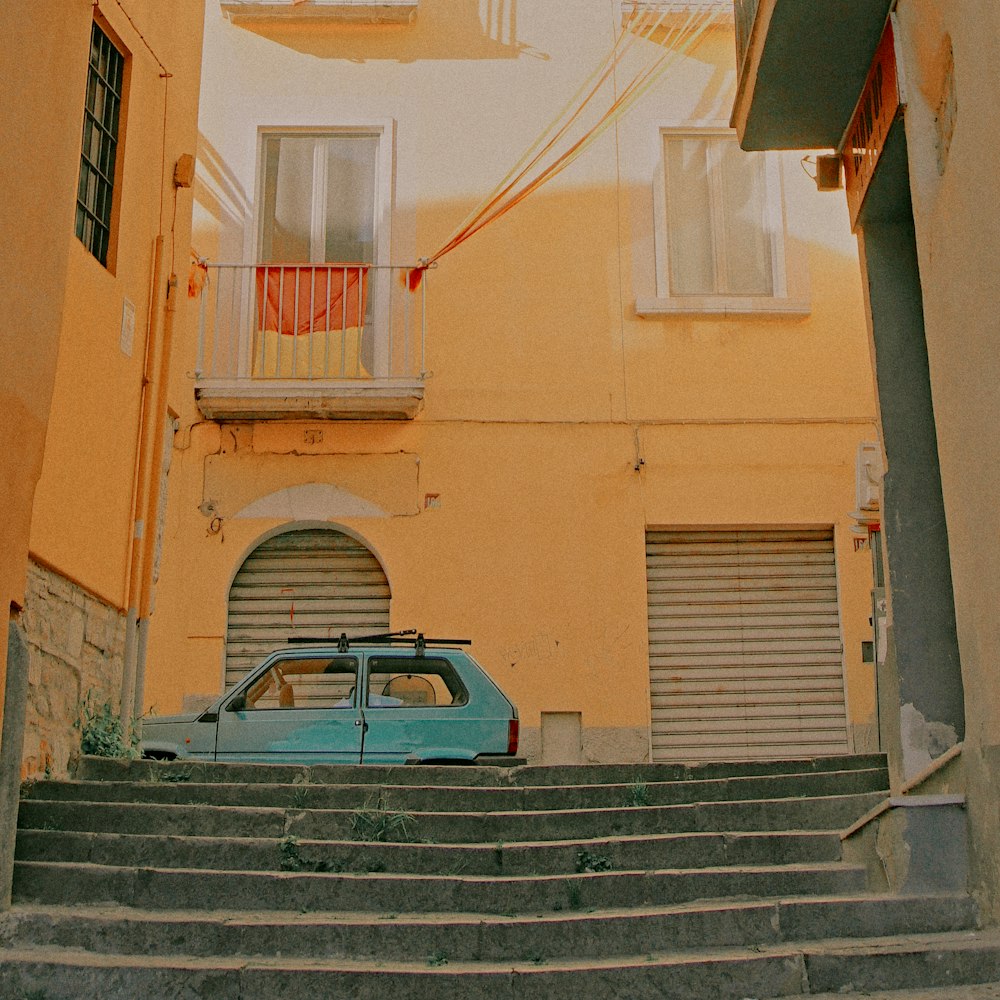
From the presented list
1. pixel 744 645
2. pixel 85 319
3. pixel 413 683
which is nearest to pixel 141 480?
pixel 85 319

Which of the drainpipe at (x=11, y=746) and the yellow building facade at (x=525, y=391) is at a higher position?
the yellow building facade at (x=525, y=391)

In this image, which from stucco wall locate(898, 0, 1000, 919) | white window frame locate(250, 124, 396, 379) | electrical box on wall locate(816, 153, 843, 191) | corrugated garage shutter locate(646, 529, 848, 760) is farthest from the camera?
white window frame locate(250, 124, 396, 379)

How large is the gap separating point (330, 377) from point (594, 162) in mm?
3561

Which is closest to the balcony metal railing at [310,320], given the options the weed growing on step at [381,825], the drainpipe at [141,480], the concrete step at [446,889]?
the drainpipe at [141,480]

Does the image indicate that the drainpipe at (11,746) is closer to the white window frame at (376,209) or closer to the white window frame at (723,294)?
the white window frame at (376,209)

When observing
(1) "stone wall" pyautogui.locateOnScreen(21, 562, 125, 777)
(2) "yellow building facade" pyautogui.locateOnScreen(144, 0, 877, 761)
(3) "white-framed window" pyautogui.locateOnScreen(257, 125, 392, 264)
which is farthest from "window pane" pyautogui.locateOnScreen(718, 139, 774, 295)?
(1) "stone wall" pyautogui.locateOnScreen(21, 562, 125, 777)

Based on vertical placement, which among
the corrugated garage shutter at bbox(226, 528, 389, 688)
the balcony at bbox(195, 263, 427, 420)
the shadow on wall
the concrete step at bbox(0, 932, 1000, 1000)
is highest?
the shadow on wall

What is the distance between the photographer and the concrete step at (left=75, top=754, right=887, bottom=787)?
27.3 feet

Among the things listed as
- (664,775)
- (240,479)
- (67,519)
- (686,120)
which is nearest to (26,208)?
(67,519)

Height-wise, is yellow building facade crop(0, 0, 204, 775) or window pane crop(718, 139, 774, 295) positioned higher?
window pane crop(718, 139, 774, 295)

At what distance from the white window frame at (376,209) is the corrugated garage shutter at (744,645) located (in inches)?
135

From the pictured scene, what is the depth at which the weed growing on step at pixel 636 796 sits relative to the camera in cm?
786

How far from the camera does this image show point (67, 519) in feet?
28.9

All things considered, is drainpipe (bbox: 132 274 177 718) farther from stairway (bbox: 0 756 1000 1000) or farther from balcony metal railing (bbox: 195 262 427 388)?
balcony metal railing (bbox: 195 262 427 388)
